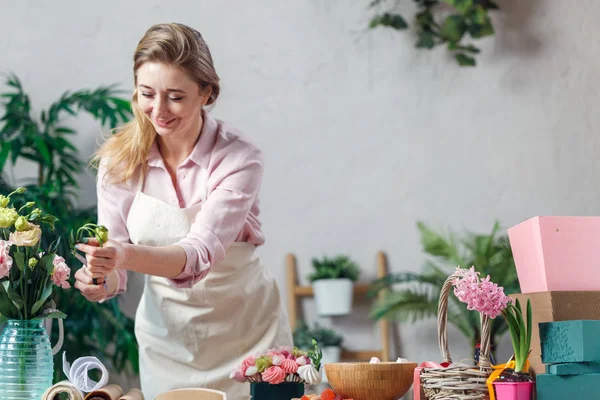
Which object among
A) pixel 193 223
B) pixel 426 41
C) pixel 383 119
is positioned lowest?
pixel 193 223

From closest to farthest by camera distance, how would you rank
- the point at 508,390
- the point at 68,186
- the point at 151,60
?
1. the point at 508,390
2. the point at 151,60
3. the point at 68,186

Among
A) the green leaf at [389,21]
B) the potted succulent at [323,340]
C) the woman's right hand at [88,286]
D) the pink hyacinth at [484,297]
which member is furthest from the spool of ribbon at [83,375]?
the green leaf at [389,21]

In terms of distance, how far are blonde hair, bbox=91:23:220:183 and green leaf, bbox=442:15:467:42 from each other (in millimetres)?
3179

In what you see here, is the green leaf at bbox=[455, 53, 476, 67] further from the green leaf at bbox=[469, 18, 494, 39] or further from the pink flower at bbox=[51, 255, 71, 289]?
the pink flower at bbox=[51, 255, 71, 289]

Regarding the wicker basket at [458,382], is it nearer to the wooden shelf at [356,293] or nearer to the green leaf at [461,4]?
the wooden shelf at [356,293]

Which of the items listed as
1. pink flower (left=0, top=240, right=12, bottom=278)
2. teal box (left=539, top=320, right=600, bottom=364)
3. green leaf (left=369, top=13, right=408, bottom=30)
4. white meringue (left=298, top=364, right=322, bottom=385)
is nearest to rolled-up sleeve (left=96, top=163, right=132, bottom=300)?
pink flower (left=0, top=240, right=12, bottom=278)

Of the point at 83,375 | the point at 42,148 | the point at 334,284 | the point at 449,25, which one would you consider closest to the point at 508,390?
the point at 83,375

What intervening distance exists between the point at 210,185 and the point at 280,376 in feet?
1.97

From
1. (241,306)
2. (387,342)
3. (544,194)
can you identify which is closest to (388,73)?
(544,194)

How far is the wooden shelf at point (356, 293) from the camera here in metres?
4.55

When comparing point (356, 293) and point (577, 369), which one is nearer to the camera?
point (577, 369)

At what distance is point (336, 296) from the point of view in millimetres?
4465

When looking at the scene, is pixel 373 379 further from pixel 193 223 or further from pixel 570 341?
pixel 193 223

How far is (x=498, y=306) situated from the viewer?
1218 millimetres
